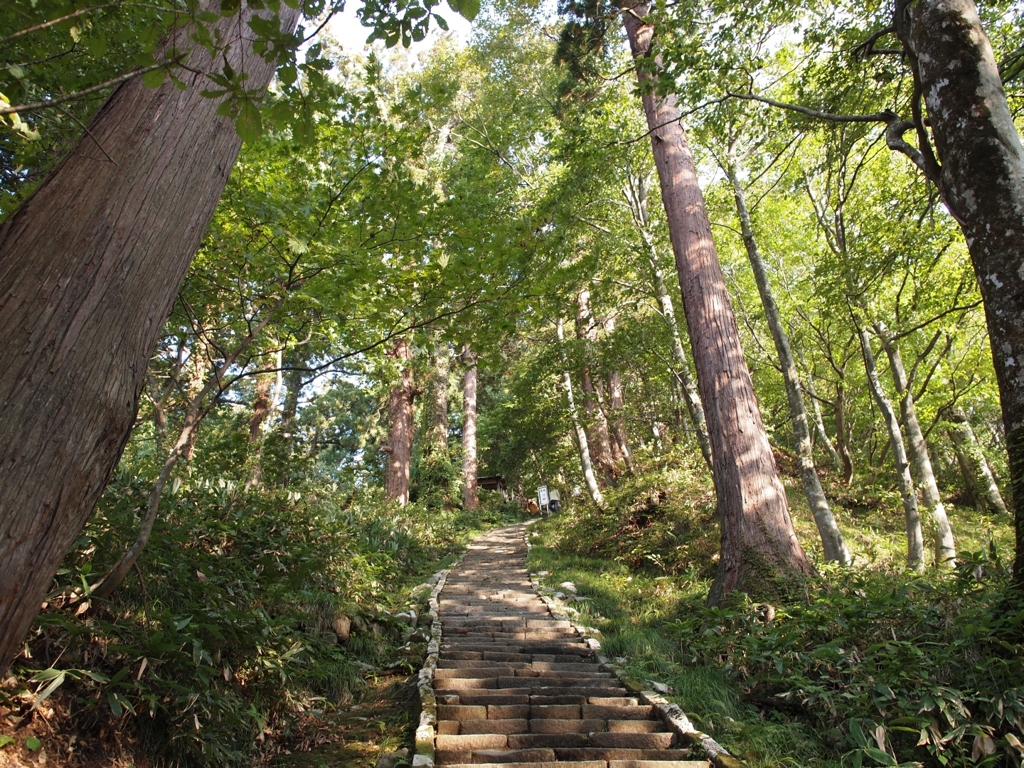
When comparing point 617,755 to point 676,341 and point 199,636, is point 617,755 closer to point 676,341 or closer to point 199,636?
point 199,636

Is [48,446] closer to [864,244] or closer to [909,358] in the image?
[864,244]

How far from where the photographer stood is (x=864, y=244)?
8.98 metres

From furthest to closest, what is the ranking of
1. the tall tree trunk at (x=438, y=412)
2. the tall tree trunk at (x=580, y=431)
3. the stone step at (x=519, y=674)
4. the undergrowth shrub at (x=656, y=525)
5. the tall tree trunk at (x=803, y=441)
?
the tall tree trunk at (x=438, y=412) < the tall tree trunk at (x=580, y=431) < the undergrowth shrub at (x=656, y=525) < the tall tree trunk at (x=803, y=441) < the stone step at (x=519, y=674)

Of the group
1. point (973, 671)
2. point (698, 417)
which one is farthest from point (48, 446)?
point (698, 417)

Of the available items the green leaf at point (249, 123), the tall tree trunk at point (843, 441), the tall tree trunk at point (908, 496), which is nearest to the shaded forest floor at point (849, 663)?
the tall tree trunk at point (908, 496)

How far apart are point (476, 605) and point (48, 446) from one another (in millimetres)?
7589

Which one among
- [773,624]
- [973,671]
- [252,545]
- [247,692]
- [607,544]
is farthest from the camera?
[607,544]

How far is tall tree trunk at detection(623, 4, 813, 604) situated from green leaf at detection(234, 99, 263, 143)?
5063mm

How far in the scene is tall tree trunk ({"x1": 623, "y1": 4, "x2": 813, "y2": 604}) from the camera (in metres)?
5.82

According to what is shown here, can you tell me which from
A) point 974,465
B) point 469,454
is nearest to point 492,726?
point 469,454

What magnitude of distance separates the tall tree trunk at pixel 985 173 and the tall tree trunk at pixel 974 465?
13668 millimetres

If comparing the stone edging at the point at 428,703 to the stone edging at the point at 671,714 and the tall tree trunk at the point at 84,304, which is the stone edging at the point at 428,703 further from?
the tall tree trunk at the point at 84,304

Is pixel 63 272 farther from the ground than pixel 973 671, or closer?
farther from the ground

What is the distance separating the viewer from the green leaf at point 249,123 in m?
1.96
